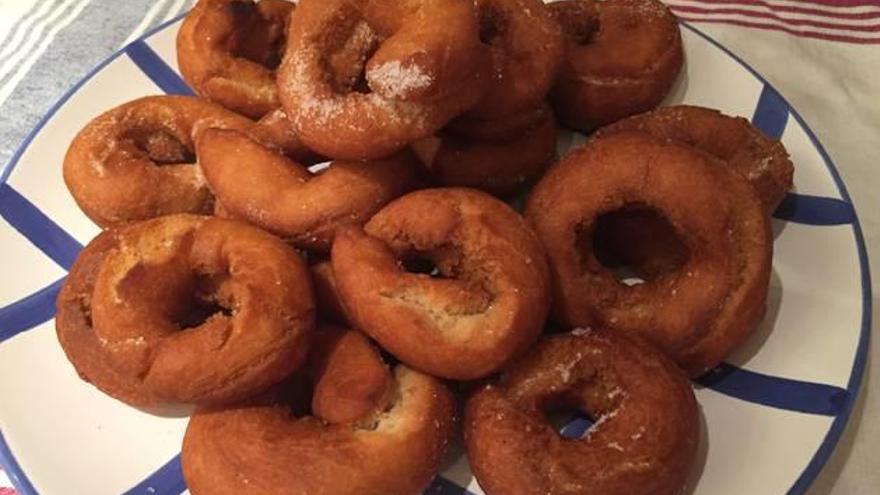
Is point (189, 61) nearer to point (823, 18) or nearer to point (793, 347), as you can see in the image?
point (793, 347)

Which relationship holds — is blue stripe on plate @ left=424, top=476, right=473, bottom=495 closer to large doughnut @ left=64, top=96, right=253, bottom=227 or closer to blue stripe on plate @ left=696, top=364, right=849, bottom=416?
blue stripe on plate @ left=696, top=364, right=849, bottom=416

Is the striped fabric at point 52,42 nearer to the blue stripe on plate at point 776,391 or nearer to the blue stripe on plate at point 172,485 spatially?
the blue stripe on plate at point 172,485

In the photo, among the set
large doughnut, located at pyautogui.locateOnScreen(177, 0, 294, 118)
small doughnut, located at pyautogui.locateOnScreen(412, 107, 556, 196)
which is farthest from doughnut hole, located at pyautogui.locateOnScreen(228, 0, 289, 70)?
small doughnut, located at pyautogui.locateOnScreen(412, 107, 556, 196)

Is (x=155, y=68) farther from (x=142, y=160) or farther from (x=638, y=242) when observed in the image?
(x=638, y=242)

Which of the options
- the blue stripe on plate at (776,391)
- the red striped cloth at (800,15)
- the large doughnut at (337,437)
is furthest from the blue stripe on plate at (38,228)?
the red striped cloth at (800,15)

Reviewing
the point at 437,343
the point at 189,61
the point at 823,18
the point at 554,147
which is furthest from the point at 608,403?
the point at 823,18
